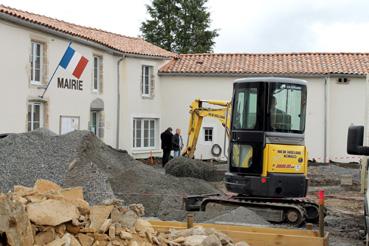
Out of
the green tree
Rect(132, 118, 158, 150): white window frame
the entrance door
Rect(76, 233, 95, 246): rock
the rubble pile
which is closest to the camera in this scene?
the rubble pile

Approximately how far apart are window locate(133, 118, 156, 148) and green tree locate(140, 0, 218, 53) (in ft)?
73.7

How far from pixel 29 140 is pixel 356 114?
1919cm

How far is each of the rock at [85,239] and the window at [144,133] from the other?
22.7 meters

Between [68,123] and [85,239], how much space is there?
17361 millimetres

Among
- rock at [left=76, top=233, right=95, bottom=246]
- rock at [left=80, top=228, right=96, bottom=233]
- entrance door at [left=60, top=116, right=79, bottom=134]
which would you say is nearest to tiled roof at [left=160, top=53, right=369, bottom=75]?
entrance door at [left=60, top=116, right=79, bottom=134]

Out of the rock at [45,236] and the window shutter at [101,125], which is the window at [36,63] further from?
the rock at [45,236]

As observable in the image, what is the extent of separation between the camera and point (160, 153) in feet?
103

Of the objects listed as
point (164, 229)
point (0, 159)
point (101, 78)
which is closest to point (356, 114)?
point (101, 78)

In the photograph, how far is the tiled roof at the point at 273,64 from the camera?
98.3ft

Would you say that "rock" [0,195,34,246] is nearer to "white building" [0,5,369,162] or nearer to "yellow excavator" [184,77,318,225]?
"yellow excavator" [184,77,318,225]

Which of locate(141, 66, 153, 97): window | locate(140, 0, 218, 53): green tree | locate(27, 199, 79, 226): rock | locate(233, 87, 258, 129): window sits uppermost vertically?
locate(140, 0, 218, 53): green tree

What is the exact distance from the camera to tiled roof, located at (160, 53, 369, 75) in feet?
98.3

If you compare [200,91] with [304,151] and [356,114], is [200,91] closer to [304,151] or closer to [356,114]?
[356,114]

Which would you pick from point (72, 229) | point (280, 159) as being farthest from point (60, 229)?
point (280, 159)
